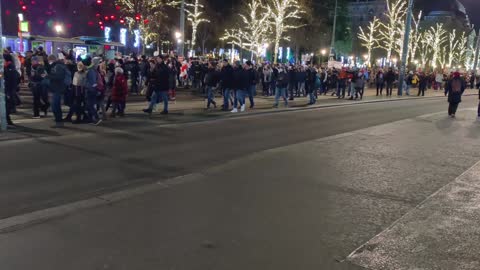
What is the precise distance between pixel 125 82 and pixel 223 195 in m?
8.85

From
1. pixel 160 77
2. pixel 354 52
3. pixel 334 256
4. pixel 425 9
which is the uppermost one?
pixel 425 9

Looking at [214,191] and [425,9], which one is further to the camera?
[425,9]

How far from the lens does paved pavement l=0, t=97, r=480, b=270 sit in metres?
4.88

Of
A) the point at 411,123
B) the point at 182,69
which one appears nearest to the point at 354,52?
the point at 182,69

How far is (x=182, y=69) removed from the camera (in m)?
25.2

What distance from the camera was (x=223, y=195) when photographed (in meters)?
7.00

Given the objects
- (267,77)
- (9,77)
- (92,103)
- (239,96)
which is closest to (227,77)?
(239,96)

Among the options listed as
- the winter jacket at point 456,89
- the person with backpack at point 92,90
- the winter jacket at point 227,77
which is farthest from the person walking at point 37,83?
the winter jacket at point 456,89

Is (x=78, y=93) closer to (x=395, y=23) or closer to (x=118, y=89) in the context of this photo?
(x=118, y=89)

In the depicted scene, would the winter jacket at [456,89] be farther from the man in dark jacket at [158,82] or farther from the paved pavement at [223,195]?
the man in dark jacket at [158,82]

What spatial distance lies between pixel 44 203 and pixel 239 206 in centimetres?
256

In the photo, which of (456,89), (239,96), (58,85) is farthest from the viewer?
(456,89)

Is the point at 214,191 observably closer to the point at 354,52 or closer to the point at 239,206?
the point at 239,206

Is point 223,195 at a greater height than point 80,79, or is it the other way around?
point 80,79
